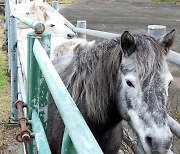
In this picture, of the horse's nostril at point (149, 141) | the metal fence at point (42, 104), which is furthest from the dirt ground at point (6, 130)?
the horse's nostril at point (149, 141)

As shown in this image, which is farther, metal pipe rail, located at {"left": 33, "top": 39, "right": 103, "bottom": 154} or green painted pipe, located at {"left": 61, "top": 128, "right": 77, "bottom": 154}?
green painted pipe, located at {"left": 61, "top": 128, "right": 77, "bottom": 154}

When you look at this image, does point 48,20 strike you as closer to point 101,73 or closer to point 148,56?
point 101,73

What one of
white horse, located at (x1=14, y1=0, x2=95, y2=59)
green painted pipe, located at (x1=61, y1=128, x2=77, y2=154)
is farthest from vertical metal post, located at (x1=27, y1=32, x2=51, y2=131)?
white horse, located at (x1=14, y1=0, x2=95, y2=59)

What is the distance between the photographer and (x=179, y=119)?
3.25 meters

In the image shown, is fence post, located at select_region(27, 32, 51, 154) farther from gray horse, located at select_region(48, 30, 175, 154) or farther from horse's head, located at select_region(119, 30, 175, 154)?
horse's head, located at select_region(119, 30, 175, 154)

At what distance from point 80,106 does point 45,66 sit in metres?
0.75

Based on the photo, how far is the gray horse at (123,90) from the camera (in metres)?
1.85

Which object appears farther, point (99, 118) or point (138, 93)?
point (99, 118)

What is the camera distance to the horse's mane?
6.77ft

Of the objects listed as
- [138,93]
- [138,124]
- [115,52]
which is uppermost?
[115,52]

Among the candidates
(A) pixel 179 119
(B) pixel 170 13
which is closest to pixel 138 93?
(A) pixel 179 119

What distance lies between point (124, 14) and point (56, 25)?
960cm

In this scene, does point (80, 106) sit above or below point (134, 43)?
below

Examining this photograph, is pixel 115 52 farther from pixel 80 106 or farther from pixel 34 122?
pixel 34 122
